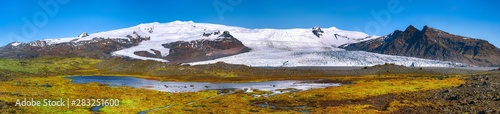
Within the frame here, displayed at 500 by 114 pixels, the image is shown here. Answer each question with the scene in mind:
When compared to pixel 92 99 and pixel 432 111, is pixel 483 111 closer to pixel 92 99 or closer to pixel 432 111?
pixel 432 111

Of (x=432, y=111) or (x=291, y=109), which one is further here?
(x=291, y=109)

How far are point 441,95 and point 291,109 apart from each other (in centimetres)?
2195

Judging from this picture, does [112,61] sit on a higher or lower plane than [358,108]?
higher

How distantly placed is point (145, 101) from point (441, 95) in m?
39.2

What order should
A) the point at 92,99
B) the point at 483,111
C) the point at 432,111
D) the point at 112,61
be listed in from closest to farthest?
the point at 483,111
the point at 432,111
the point at 92,99
the point at 112,61

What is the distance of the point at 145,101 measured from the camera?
54438 millimetres

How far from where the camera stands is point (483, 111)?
1523 inches

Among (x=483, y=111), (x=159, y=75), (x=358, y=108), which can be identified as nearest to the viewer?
(x=483, y=111)

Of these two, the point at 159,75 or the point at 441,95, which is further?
the point at 159,75

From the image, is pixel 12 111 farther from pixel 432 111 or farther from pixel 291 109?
pixel 432 111

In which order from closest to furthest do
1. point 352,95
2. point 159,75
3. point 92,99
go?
1. point 92,99
2. point 352,95
3. point 159,75

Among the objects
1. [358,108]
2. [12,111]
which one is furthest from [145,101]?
[358,108]

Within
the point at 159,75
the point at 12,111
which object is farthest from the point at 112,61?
the point at 12,111

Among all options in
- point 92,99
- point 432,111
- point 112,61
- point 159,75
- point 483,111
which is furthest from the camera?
point 112,61
